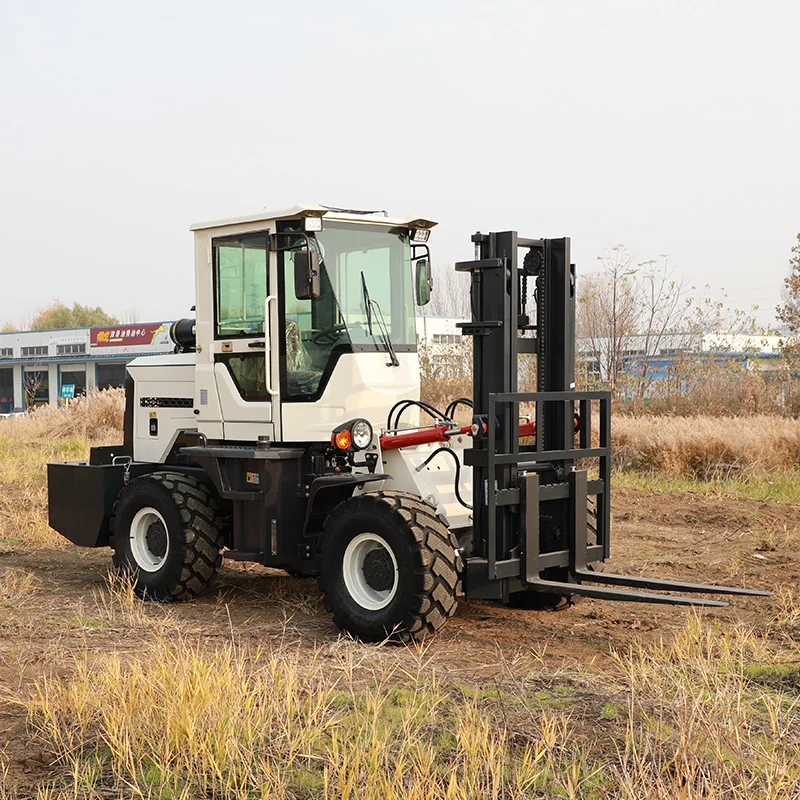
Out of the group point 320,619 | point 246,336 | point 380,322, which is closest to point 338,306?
point 380,322

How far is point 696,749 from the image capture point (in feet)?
14.1

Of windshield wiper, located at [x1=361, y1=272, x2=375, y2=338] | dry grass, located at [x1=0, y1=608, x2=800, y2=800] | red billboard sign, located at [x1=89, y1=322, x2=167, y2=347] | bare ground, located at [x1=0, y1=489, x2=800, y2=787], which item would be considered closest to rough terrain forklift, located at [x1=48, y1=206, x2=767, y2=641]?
windshield wiper, located at [x1=361, y1=272, x2=375, y2=338]

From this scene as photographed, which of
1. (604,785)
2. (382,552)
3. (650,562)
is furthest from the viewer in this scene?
(650,562)

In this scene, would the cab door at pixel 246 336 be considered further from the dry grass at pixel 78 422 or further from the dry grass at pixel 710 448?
the dry grass at pixel 78 422

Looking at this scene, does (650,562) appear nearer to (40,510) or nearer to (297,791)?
(297,791)

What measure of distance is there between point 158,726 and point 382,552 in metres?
2.68

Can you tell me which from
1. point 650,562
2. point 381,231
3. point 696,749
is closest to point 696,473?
point 650,562

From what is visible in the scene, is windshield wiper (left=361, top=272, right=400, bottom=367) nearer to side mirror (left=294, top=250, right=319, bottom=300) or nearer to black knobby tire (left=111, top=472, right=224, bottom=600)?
side mirror (left=294, top=250, right=319, bottom=300)

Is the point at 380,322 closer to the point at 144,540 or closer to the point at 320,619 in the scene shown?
the point at 320,619

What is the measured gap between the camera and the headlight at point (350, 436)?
24.9 feet

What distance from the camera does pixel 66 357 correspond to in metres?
58.0

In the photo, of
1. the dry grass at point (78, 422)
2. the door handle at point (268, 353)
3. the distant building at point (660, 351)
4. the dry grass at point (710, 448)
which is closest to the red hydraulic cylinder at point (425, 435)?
the door handle at point (268, 353)

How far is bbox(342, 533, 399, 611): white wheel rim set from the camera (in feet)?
23.5

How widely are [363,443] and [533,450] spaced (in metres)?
1.19
